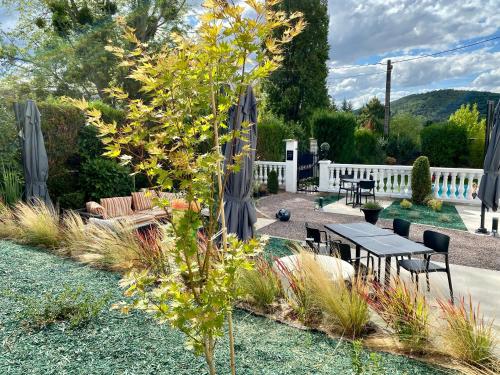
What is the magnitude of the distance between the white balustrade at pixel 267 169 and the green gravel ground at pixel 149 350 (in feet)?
32.2

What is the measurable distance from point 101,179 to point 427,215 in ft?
27.4

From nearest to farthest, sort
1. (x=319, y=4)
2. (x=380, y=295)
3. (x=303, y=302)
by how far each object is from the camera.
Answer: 1. (x=380, y=295)
2. (x=303, y=302)
3. (x=319, y=4)

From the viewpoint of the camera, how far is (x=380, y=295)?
3.14 m

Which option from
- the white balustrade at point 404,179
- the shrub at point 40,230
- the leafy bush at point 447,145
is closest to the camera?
the shrub at point 40,230

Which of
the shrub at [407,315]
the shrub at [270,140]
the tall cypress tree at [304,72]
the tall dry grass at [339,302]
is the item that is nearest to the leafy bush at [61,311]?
the tall dry grass at [339,302]

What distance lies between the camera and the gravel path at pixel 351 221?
5.59 metres

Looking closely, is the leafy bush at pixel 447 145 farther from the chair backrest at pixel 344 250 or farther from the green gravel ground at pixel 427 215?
the chair backrest at pixel 344 250

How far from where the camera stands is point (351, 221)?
8.13 m

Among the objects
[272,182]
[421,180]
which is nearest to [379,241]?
[421,180]

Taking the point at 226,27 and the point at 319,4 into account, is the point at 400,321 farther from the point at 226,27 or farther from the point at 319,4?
the point at 319,4

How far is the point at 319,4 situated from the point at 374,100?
56.0 feet

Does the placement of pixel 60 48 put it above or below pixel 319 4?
below

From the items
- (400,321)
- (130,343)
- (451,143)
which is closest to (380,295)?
(400,321)

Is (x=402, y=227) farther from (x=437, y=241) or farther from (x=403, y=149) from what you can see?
(x=403, y=149)
